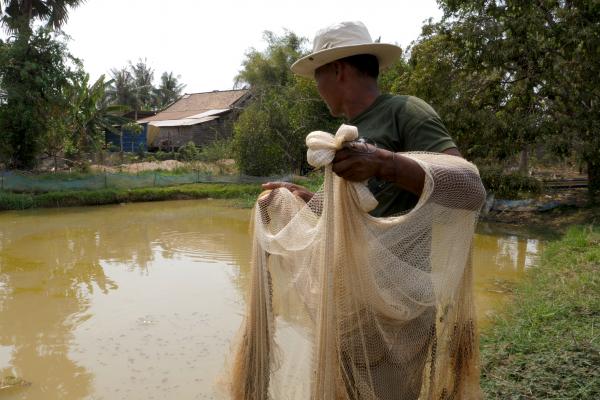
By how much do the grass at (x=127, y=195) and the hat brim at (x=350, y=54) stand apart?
41.7 feet

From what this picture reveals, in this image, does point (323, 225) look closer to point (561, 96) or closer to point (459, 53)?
point (459, 53)

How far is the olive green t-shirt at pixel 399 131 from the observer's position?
1427 millimetres

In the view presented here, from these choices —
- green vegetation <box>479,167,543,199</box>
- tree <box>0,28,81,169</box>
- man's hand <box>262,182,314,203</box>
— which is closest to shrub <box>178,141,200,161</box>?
tree <box>0,28,81,169</box>

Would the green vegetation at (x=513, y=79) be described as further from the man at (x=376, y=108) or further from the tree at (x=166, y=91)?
the tree at (x=166, y=91)

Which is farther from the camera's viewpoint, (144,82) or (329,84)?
(144,82)

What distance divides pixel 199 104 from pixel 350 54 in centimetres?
2678

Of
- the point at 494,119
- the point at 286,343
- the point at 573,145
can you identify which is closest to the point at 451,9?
the point at 494,119

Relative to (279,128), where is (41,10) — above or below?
above

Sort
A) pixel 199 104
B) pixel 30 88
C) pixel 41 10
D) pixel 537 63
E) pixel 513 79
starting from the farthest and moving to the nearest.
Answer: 1. pixel 199 104
2. pixel 41 10
3. pixel 30 88
4. pixel 513 79
5. pixel 537 63

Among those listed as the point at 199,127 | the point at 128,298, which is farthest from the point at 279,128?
the point at 128,298

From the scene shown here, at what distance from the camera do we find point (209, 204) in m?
14.7

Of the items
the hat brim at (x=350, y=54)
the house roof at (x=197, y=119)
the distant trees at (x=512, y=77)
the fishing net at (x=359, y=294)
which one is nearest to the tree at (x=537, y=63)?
the distant trees at (x=512, y=77)

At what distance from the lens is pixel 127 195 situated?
47.5 feet

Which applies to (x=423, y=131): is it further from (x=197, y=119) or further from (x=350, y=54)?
(x=197, y=119)
